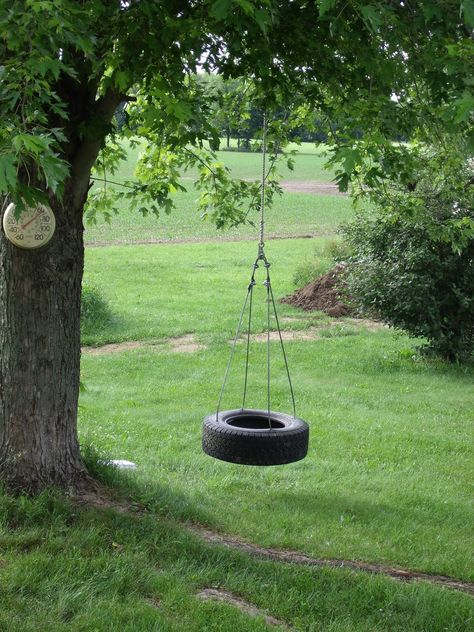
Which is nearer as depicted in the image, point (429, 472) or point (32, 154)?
point (32, 154)

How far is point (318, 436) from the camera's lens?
9562 mm

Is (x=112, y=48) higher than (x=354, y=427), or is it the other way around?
(x=112, y=48)

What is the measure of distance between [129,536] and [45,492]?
71 cm

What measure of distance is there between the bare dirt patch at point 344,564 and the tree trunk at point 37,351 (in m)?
1.25

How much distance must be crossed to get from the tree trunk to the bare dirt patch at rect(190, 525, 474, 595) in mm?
1250

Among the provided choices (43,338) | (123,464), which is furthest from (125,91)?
(123,464)

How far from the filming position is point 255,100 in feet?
23.0

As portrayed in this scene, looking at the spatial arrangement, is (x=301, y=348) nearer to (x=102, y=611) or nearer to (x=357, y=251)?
(x=357, y=251)

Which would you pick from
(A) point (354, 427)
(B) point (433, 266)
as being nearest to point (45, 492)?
(A) point (354, 427)

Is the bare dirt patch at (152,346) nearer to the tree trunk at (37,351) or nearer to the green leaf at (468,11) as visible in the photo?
the tree trunk at (37,351)

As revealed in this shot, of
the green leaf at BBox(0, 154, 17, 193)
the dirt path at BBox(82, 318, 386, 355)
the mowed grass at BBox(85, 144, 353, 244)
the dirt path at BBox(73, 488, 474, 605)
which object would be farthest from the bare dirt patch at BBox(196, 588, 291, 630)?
the mowed grass at BBox(85, 144, 353, 244)

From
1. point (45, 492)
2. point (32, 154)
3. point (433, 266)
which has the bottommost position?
point (45, 492)

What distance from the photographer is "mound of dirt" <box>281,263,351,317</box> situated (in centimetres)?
A: 1827

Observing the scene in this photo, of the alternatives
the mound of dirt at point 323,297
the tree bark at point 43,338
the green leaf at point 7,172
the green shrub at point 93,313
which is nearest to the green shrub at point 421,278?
the mound of dirt at point 323,297
